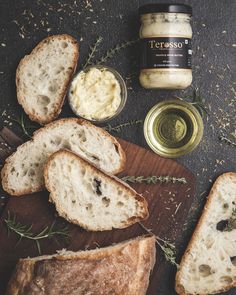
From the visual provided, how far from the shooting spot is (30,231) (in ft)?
9.45

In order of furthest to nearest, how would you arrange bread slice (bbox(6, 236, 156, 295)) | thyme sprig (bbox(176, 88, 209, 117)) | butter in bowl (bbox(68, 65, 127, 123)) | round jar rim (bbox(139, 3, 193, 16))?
thyme sprig (bbox(176, 88, 209, 117))
butter in bowl (bbox(68, 65, 127, 123))
round jar rim (bbox(139, 3, 193, 16))
bread slice (bbox(6, 236, 156, 295))

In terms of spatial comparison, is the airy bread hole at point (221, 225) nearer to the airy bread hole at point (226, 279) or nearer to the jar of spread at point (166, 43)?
the airy bread hole at point (226, 279)

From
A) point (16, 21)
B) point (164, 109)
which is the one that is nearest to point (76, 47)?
point (16, 21)

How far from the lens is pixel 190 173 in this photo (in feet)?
9.57

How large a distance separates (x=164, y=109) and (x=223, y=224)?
68 centimetres

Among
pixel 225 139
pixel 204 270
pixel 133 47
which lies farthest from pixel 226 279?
pixel 133 47

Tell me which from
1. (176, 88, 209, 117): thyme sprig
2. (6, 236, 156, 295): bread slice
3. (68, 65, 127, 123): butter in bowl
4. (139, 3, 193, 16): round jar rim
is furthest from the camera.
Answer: (176, 88, 209, 117): thyme sprig

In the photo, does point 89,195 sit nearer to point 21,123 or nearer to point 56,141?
point 56,141

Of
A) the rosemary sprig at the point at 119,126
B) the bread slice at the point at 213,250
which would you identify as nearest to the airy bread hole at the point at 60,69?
the rosemary sprig at the point at 119,126

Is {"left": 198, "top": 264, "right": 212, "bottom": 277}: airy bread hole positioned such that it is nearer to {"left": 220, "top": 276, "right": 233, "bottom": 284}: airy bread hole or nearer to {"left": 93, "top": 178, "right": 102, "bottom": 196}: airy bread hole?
{"left": 220, "top": 276, "right": 233, "bottom": 284}: airy bread hole

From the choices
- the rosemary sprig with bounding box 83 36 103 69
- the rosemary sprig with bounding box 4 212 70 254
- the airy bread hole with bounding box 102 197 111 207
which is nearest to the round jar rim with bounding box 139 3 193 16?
the rosemary sprig with bounding box 83 36 103 69

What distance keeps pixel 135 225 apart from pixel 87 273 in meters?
0.40

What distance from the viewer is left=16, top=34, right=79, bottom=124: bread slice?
9.43 ft

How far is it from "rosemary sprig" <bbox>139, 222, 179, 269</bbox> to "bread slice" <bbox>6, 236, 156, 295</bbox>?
0.55 ft
